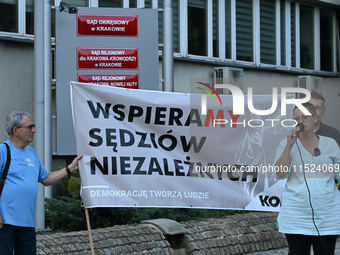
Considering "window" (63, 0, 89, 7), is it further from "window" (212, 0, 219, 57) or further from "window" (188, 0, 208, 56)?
"window" (212, 0, 219, 57)

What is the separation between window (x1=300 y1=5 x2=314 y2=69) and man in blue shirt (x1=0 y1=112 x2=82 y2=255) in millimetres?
13569

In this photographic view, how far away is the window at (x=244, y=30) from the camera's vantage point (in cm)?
1549

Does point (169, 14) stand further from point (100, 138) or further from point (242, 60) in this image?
point (242, 60)

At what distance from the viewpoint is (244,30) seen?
1568 centimetres

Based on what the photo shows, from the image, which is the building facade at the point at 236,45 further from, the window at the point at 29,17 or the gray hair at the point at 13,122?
the gray hair at the point at 13,122

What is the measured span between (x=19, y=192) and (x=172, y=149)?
5.97 ft

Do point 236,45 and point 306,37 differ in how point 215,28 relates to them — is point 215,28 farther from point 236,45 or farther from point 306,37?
point 306,37

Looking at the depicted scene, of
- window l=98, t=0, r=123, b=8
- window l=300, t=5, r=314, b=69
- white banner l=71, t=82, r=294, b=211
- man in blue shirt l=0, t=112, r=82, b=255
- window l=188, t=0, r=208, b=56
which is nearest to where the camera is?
man in blue shirt l=0, t=112, r=82, b=255

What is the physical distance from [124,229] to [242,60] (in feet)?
30.7

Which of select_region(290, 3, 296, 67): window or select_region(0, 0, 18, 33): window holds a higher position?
select_region(290, 3, 296, 67): window

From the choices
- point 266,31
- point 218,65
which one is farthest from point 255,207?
point 266,31

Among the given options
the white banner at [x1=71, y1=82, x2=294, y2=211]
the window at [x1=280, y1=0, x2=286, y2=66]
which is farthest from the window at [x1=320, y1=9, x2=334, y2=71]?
the white banner at [x1=71, y1=82, x2=294, y2=211]

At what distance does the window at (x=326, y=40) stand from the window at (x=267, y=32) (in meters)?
2.33

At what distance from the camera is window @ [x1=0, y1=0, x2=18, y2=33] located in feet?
36.4
